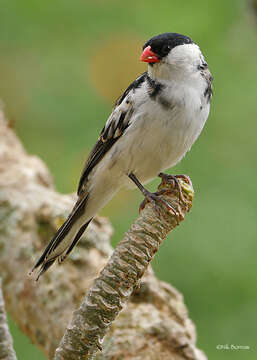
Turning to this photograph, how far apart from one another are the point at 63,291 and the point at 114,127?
969mm

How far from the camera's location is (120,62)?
6.76 m

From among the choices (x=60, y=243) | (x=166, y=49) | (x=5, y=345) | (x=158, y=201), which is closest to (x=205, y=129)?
(x=166, y=49)

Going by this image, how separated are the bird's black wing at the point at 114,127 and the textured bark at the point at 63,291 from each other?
295 millimetres

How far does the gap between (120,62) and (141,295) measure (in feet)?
12.0

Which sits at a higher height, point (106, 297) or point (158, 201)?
point (158, 201)

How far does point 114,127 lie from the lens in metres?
3.88

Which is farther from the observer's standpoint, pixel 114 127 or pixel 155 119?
pixel 114 127

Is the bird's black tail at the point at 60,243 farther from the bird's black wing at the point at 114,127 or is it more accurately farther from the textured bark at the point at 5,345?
the textured bark at the point at 5,345

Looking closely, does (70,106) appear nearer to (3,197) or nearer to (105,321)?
(3,197)

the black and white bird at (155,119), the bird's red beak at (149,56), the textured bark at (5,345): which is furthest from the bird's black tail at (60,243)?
the bird's red beak at (149,56)

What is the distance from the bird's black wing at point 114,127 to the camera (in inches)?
149

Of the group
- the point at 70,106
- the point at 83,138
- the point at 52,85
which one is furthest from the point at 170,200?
the point at 52,85

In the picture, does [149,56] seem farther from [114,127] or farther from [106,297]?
[106,297]

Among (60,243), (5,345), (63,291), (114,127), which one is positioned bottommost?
(5,345)
